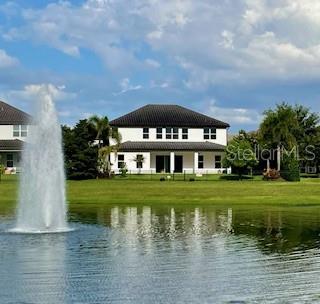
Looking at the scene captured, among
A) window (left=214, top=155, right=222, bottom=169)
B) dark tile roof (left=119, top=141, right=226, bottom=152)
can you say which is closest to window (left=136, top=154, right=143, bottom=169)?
dark tile roof (left=119, top=141, right=226, bottom=152)

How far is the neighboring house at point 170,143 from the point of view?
8062 cm

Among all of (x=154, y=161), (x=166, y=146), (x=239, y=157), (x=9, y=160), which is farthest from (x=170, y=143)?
(x=9, y=160)

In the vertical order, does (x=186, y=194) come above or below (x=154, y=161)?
below

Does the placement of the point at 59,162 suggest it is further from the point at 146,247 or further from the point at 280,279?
the point at 280,279

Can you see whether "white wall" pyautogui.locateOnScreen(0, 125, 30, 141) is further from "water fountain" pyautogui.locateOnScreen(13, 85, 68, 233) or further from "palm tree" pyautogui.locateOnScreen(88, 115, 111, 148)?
"water fountain" pyautogui.locateOnScreen(13, 85, 68, 233)

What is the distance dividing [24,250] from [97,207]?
2235 cm

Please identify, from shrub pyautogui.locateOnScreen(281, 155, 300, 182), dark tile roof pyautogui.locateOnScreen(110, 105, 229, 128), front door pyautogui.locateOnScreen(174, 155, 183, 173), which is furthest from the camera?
dark tile roof pyautogui.locateOnScreen(110, 105, 229, 128)

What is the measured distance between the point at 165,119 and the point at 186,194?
110 feet

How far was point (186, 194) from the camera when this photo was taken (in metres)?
52.1

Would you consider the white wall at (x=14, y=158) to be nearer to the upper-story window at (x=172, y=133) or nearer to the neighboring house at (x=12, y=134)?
the neighboring house at (x=12, y=134)

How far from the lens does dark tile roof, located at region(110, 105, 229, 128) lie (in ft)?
275

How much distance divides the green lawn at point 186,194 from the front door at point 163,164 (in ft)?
80.8

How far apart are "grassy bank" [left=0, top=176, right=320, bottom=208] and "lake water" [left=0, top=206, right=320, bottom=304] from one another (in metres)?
14.9

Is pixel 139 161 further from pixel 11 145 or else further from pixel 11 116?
pixel 11 116
